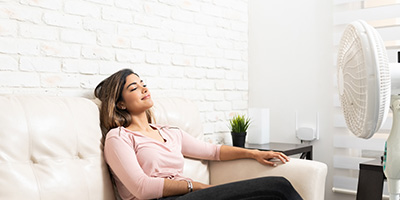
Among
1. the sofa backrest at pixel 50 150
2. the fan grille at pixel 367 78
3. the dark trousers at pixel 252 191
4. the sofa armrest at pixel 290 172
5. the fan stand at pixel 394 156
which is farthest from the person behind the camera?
the sofa armrest at pixel 290 172

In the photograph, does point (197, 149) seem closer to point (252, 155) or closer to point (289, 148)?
point (252, 155)

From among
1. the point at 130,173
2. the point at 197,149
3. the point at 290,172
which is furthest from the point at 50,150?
the point at 290,172

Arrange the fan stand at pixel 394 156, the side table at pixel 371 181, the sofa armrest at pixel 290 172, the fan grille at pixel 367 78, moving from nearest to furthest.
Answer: the fan grille at pixel 367 78
the fan stand at pixel 394 156
the sofa armrest at pixel 290 172
the side table at pixel 371 181

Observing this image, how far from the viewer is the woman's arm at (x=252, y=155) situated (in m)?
2.05

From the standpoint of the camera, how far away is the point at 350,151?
9.10 ft

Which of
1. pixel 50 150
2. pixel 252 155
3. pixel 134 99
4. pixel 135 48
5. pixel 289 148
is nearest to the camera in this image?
pixel 50 150

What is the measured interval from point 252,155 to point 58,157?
95 centimetres

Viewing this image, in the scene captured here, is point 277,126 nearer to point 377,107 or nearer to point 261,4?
point 261,4

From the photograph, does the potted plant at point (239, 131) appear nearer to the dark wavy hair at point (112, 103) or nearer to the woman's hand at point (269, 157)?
the woman's hand at point (269, 157)

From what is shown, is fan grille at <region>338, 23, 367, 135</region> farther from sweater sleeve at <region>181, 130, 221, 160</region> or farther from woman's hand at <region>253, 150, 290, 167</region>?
sweater sleeve at <region>181, 130, 221, 160</region>

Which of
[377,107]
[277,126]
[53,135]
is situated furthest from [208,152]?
[377,107]

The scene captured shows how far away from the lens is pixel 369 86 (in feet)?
3.16

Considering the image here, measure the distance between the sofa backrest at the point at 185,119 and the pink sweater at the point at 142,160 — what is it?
8 cm

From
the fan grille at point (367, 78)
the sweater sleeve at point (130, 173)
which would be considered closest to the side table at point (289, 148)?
the sweater sleeve at point (130, 173)
